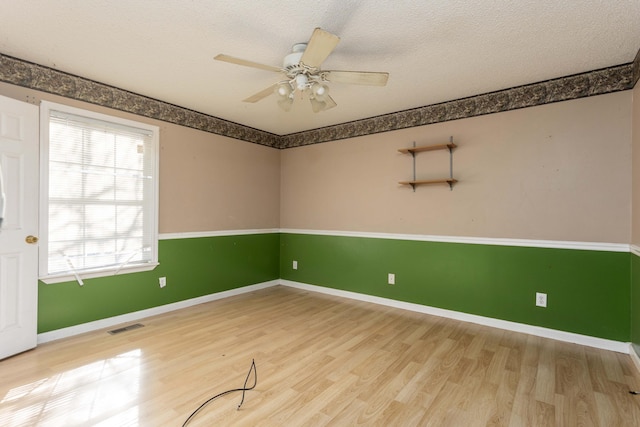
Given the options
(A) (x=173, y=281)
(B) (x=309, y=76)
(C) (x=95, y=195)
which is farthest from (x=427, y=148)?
(C) (x=95, y=195)

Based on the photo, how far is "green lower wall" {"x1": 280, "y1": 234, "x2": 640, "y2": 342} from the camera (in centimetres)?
271

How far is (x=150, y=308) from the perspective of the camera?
11.4 ft

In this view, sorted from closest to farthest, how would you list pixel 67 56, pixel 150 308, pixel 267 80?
1. pixel 67 56
2. pixel 267 80
3. pixel 150 308

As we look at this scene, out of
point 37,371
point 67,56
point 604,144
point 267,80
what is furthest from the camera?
point 267,80

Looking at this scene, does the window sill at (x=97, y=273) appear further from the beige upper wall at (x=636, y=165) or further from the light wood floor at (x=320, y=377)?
the beige upper wall at (x=636, y=165)

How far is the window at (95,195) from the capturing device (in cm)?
278

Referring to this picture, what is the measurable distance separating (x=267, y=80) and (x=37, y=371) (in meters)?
2.91

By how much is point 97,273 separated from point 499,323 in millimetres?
4004

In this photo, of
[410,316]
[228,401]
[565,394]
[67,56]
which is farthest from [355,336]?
[67,56]

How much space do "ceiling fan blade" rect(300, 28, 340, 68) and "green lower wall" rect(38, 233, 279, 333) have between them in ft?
8.75

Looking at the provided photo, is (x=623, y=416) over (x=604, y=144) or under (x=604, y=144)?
under

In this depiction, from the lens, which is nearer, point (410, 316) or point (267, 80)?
point (267, 80)

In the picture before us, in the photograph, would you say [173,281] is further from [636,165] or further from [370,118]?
[636,165]

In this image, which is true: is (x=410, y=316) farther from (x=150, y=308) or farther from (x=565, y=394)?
(x=150, y=308)
